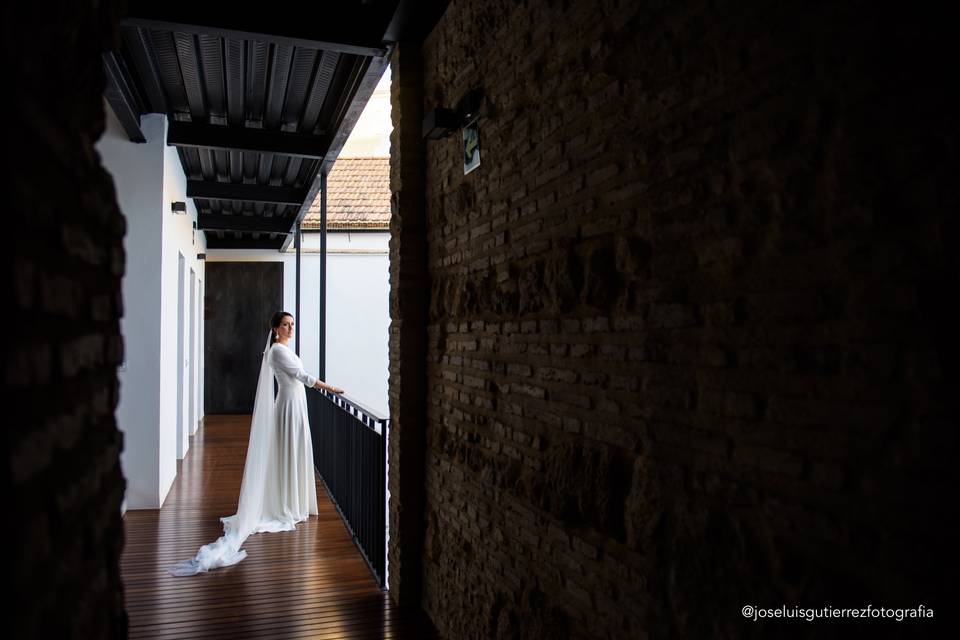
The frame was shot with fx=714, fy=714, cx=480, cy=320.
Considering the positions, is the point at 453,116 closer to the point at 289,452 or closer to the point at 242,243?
the point at 289,452

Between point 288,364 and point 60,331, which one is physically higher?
point 60,331

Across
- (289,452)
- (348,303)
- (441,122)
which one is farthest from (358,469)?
(348,303)

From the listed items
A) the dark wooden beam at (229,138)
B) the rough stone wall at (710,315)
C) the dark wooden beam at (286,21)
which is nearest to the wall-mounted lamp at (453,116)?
the rough stone wall at (710,315)

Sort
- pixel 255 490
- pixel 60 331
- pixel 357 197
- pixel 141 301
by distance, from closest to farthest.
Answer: pixel 60 331 < pixel 255 490 < pixel 141 301 < pixel 357 197

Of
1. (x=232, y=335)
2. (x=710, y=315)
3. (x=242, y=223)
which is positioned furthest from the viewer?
(x=232, y=335)

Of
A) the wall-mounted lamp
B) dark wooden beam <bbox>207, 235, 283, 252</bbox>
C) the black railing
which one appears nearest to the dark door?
dark wooden beam <bbox>207, 235, 283, 252</bbox>

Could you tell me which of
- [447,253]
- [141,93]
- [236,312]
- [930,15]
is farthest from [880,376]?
[236,312]

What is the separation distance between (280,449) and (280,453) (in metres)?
0.04

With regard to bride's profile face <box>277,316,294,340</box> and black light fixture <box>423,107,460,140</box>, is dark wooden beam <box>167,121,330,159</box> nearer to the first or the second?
bride's profile face <box>277,316,294,340</box>

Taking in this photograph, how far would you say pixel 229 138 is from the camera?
6.71 metres

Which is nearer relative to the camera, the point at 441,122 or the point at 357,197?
the point at 441,122

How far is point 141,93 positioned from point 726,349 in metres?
5.80

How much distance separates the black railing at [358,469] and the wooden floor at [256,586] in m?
0.17

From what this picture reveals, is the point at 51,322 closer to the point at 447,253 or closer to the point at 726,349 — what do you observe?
the point at 726,349
